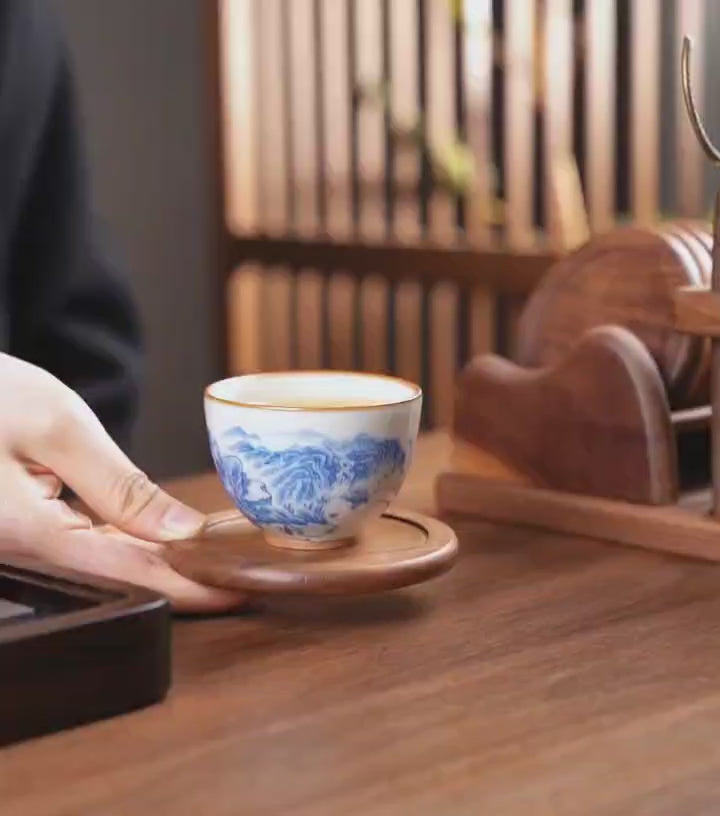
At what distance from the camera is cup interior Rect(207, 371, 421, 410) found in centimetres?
92

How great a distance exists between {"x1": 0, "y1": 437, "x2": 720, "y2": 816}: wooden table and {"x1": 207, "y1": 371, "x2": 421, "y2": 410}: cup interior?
0.41 ft

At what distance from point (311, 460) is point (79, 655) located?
A: 0.21 meters

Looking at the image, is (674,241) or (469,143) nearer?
(674,241)

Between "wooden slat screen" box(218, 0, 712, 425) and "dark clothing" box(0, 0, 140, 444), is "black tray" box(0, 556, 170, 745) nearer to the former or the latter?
"dark clothing" box(0, 0, 140, 444)

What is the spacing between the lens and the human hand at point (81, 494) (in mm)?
832

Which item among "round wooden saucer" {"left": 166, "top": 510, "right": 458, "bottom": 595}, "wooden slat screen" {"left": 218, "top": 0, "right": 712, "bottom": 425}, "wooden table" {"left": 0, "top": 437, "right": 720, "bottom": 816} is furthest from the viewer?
"wooden slat screen" {"left": 218, "top": 0, "right": 712, "bottom": 425}

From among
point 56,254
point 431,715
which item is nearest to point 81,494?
point 431,715

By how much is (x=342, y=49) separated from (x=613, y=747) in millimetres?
3300

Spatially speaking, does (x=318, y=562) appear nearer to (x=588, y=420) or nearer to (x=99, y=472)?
(x=99, y=472)

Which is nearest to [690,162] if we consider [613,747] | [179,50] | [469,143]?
[469,143]

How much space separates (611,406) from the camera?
107 cm

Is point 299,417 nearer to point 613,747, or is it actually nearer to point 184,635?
point 184,635

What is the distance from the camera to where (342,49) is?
148 inches

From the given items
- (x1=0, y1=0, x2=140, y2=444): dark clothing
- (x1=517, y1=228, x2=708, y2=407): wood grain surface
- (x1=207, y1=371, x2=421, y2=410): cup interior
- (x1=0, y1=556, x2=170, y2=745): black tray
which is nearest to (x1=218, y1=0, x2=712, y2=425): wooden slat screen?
(x1=0, y1=0, x2=140, y2=444): dark clothing
